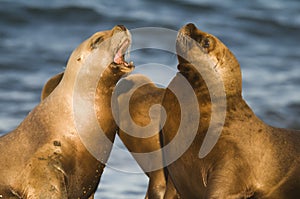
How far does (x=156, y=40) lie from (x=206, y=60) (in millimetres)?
10736

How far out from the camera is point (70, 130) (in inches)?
396

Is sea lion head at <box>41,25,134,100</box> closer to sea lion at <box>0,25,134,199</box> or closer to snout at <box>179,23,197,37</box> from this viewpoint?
sea lion at <box>0,25,134,199</box>

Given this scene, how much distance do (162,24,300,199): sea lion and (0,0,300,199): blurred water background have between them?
7.67ft

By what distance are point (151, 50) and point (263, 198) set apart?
1011 centimetres

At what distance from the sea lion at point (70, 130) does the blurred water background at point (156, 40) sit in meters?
2.41

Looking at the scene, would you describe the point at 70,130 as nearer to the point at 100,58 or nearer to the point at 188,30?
the point at 100,58

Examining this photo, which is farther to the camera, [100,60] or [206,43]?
[206,43]

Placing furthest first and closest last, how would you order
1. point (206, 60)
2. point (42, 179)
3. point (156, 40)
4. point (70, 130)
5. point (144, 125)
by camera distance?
1. point (156, 40)
2. point (144, 125)
3. point (206, 60)
4. point (70, 130)
5. point (42, 179)

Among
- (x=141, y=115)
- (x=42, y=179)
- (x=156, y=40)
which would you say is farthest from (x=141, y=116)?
(x=156, y=40)

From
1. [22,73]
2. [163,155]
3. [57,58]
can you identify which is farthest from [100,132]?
[57,58]

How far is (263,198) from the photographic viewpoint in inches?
397

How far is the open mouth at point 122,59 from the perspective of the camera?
10.0 metres

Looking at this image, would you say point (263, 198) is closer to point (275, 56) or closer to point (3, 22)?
point (275, 56)

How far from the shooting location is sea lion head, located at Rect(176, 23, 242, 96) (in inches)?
405
